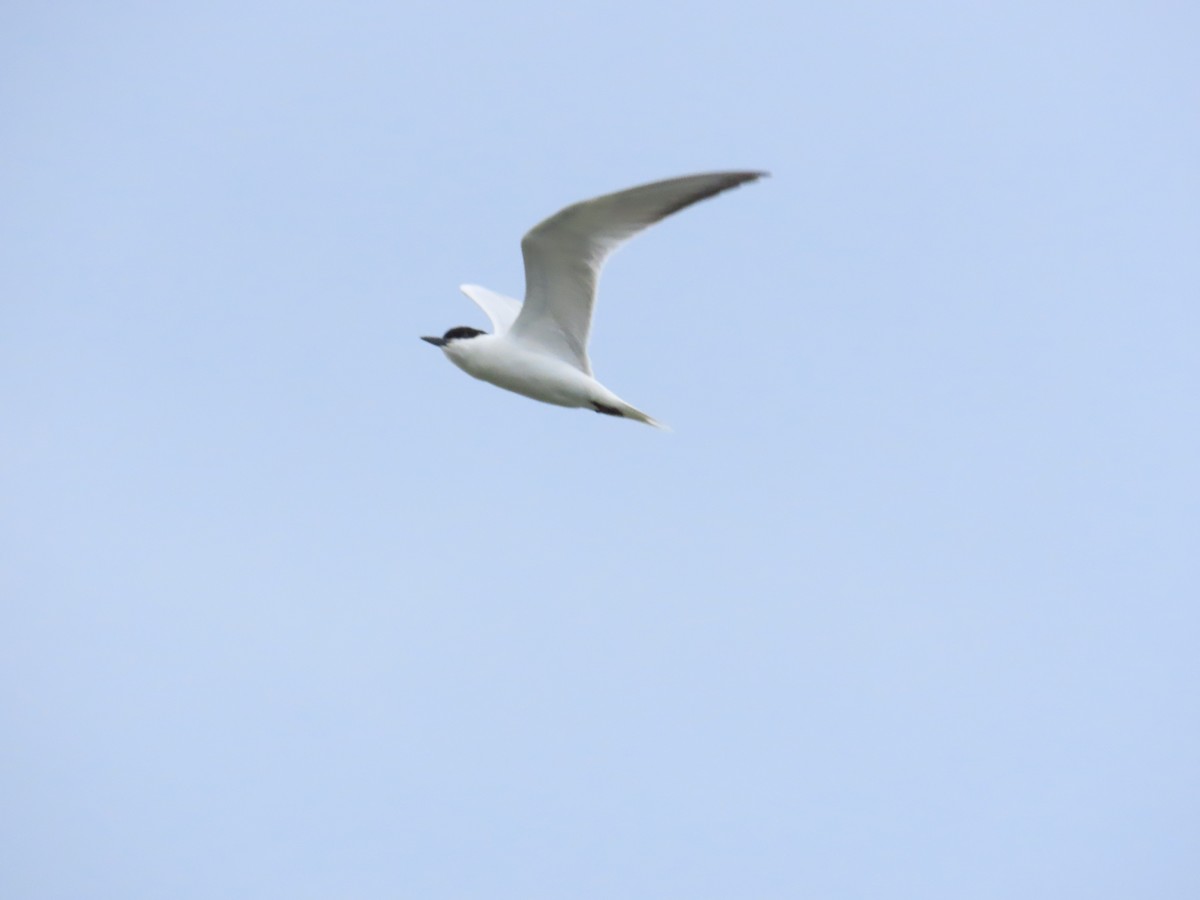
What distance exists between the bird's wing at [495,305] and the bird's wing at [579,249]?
96 cm

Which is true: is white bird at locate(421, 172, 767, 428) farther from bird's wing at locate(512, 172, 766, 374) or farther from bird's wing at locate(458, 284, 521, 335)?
bird's wing at locate(458, 284, 521, 335)

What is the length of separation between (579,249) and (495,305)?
2736 millimetres

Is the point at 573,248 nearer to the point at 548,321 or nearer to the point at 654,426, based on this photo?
the point at 548,321

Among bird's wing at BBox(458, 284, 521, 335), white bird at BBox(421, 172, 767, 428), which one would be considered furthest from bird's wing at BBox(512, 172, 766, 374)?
bird's wing at BBox(458, 284, 521, 335)

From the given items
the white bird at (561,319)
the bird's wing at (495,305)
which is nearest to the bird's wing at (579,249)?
the white bird at (561,319)

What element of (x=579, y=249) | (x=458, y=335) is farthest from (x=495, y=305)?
(x=579, y=249)

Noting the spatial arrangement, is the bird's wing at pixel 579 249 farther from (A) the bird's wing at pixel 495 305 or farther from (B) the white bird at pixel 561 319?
(A) the bird's wing at pixel 495 305

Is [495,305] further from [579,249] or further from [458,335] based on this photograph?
[579,249]

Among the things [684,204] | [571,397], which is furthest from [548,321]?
[684,204]

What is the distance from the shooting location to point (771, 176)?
30.1 feet

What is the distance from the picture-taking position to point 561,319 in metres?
11.7

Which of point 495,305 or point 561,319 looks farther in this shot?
point 495,305

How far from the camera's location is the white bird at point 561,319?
10578 millimetres

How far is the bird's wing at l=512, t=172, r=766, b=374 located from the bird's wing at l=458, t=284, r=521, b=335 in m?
0.96
